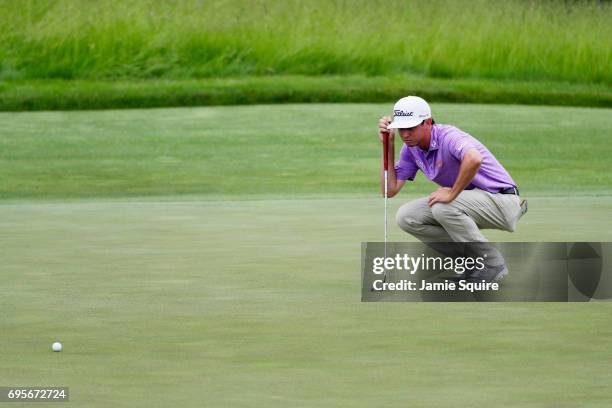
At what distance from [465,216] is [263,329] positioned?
5.41ft

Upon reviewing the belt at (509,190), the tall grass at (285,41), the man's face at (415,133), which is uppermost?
the man's face at (415,133)

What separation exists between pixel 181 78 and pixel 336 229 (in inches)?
503

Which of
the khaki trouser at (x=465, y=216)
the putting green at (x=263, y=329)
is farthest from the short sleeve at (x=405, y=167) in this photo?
the putting green at (x=263, y=329)

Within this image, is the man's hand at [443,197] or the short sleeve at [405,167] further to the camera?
the short sleeve at [405,167]

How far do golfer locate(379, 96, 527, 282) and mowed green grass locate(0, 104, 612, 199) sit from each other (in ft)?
18.7

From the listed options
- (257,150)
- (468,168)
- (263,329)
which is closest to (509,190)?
(468,168)

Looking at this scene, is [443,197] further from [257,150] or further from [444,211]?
[257,150]

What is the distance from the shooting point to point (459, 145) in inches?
287

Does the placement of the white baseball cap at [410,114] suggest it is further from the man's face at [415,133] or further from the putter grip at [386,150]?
the putter grip at [386,150]

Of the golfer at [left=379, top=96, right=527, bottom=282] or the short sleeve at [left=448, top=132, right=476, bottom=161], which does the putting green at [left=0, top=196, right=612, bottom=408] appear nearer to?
the golfer at [left=379, top=96, right=527, bottom=282]

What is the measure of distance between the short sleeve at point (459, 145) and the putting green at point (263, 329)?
2.81ft

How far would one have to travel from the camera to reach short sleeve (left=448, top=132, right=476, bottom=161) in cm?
726

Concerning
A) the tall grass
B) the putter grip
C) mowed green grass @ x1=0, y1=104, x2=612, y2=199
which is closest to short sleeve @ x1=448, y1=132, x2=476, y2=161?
the putter grip

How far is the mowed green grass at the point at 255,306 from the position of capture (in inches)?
204
